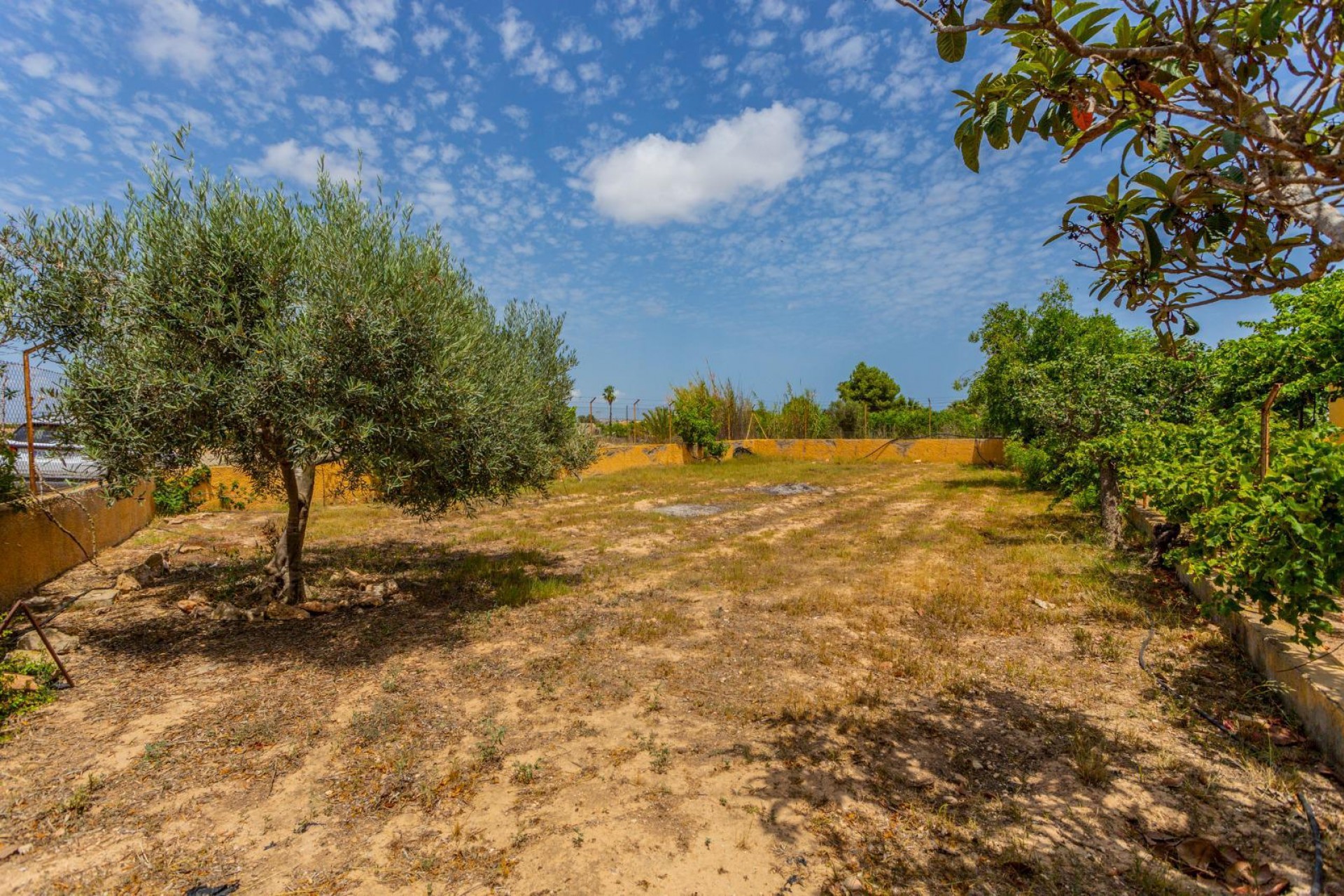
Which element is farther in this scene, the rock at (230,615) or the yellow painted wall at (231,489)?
the yellow painted wall at (231,489)

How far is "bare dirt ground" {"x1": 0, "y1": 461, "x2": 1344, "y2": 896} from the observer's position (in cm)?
277

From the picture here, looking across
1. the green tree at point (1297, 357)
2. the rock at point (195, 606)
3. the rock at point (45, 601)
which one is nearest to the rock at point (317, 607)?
the rock at point (195, 606)

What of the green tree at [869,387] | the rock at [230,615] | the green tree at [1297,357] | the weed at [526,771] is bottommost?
the weed at [526,771]

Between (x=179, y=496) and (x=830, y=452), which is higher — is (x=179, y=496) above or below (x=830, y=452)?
below

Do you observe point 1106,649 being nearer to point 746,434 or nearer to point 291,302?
point 291,302

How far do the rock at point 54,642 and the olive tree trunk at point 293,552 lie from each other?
1612 mm

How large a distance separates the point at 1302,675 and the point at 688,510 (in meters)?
10.9

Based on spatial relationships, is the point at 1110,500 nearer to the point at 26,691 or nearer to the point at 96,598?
the point at 26,691

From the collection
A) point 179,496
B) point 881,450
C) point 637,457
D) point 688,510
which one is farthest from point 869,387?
point 179,496

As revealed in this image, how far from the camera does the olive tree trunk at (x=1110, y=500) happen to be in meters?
9.09

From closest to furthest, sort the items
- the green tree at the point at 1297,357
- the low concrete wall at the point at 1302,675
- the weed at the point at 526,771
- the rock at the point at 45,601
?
the low concrete wall at the point at 1302,675 < the weed at the point at 526,771 < the green tree at the point at 1297,357 < the rock at the point at 45,601

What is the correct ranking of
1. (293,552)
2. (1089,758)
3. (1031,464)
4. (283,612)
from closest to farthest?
(1089,758) < (283,612) < (293,552) < (1031,464)

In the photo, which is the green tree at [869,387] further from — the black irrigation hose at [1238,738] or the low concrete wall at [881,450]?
the black irrigation hose at [1238,738]

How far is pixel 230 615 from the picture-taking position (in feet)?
20.7
